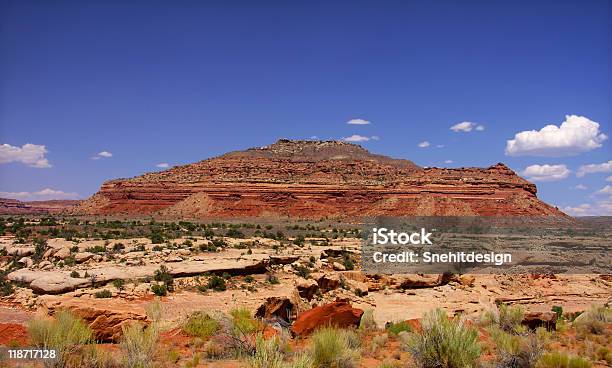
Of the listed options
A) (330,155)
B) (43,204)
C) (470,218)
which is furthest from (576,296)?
(43,204)

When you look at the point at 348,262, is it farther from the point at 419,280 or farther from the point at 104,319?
the point at 104,319

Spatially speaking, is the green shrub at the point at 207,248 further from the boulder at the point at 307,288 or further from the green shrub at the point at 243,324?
the green shrub at the point at 243,324

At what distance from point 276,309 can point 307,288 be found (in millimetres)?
4383

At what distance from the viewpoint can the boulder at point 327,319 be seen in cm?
1012

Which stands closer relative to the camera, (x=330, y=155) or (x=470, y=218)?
(x=470, y=218)

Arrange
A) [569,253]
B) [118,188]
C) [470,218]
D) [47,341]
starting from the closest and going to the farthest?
[47,341] < [569,253] < [470,218] < [118,188]

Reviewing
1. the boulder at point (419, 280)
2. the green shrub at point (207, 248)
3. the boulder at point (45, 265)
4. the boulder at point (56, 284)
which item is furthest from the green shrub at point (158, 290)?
the boulder at point (419, 280)

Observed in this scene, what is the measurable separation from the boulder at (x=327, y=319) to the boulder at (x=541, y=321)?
13.4 feet

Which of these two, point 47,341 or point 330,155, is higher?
point 330,155

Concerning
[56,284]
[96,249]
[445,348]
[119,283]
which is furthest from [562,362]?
[96,249]

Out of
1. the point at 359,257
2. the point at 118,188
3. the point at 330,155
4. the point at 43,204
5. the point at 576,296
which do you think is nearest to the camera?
the point at 576,296

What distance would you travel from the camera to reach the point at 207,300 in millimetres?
14914

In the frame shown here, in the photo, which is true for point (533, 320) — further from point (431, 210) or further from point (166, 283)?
point (431, 210)

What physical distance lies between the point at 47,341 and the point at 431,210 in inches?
2293
